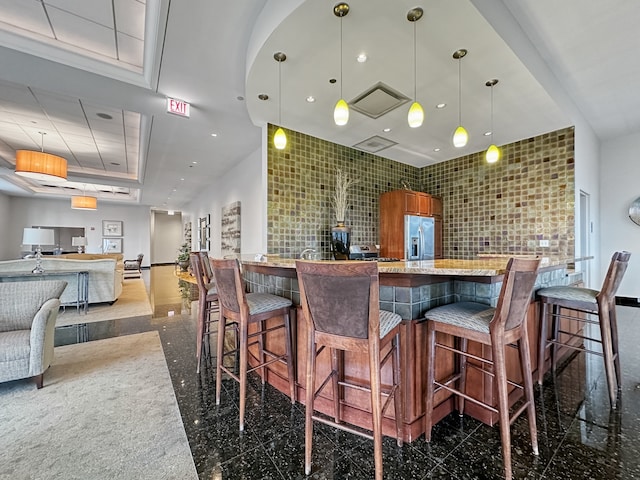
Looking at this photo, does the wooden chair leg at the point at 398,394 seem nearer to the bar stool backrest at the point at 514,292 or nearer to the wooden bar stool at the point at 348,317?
the wooden bar stool at the point at 348,317

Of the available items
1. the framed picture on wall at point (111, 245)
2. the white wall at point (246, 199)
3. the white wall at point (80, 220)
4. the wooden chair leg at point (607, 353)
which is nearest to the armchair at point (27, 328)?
the white wall at point (246, 199)

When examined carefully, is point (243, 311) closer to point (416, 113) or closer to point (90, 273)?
point (416, 113)

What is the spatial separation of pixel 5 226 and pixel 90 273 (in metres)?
9.48

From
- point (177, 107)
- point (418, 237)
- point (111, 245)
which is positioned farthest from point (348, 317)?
point (111, 245)

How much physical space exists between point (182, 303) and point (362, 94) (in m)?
4.73

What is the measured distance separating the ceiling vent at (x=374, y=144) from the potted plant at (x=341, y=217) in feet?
1.76

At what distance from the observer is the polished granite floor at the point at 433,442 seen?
1415 mm

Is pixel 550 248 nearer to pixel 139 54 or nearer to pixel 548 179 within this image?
pixel 548 179

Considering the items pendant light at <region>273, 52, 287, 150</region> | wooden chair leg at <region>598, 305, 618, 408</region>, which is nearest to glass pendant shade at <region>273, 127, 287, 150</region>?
pendant light at <region>273, 52, 287, 150</region>

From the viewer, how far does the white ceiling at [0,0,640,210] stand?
7.18 feet

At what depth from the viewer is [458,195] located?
540cm

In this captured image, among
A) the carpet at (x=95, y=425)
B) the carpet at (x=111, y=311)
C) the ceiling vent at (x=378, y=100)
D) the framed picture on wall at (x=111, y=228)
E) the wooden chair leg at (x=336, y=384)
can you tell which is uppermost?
the ceiling vent at (x=378, y=100)

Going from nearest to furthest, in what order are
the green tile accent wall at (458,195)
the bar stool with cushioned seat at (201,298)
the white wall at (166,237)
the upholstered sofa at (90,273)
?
the bar stool with cushioned seat at (201,298)
the green tile accent wall at (458,195)
the upholstered sofa at (90,273)
the white wall at (166,237)

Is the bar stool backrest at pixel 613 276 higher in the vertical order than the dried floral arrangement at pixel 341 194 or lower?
lower
